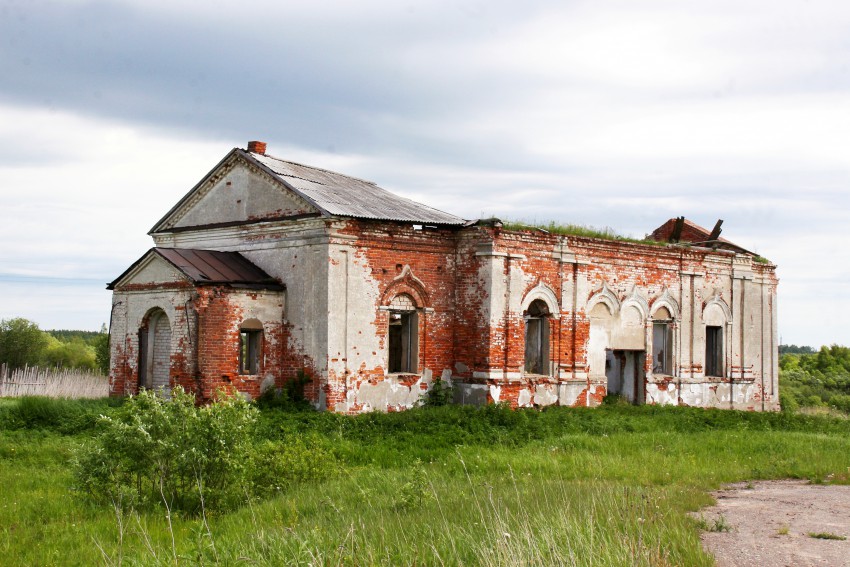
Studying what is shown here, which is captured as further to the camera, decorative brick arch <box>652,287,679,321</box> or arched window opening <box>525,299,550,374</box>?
decorative brick arch <box>652,287,679,321</box>

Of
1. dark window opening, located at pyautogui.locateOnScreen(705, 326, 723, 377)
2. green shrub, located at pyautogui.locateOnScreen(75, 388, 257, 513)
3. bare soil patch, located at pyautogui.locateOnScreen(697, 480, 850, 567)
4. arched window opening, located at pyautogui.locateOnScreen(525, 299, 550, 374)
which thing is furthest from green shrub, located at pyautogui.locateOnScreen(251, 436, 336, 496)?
dark window opening, located at pyautogui.locateOnScreen(705, 326, 723, 377)

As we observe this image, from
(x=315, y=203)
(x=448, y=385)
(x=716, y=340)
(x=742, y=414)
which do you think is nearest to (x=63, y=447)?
(x=315, y=203)

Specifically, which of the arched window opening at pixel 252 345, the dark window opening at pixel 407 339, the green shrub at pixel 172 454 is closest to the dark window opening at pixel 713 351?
the dark window opening at pixel 407 339

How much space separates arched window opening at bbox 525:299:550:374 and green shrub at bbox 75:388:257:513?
1033cm

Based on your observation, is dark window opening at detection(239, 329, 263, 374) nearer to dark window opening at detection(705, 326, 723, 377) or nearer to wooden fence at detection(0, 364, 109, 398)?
wooden fence at detection(0, 364, 109, 398)

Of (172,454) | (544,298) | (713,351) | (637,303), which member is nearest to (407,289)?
(544,298)

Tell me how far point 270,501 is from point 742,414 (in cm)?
1409

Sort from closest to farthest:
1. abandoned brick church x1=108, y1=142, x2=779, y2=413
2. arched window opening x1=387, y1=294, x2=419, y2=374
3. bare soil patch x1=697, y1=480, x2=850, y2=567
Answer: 1. bare soil patch x1=697, y1=480, x2=850, y2=567
2. abandoned brick church x1=108, y1=142, x2=779, y2=413
3. arched window opening x1=387, y1=294, x2=419, y2=374

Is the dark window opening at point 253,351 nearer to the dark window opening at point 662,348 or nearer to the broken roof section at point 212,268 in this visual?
the broken roof section at point 212,268

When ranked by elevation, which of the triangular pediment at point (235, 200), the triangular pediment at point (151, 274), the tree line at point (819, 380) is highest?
the triangular pediment at point (235, 200)

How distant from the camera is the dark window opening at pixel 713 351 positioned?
24.2 m

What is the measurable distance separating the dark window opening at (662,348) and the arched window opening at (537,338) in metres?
4.34

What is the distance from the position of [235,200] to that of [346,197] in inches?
107

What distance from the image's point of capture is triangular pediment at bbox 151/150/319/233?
1859cm
